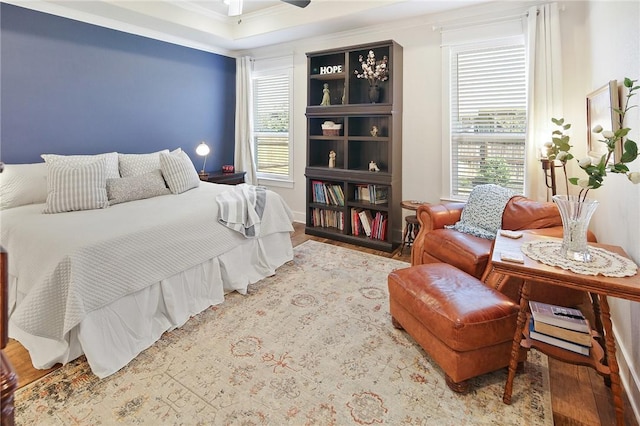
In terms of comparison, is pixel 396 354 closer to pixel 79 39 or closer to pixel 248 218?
pixel 248 218

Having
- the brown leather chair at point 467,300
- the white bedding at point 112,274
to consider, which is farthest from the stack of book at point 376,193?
the white bedding at point 112,274

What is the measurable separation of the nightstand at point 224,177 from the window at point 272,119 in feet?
1.59

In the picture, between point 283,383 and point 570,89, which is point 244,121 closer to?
point 570,89

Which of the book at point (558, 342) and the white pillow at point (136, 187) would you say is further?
the white pillow at point (136, 187)

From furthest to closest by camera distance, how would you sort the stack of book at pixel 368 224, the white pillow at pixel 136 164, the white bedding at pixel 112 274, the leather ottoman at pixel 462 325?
1. the stack of book at pixel 368 224
2. the white pillow at pixel 136 164
3. the white bedding at pixel 112 274
4. the leather ottoman at pixel 462 325

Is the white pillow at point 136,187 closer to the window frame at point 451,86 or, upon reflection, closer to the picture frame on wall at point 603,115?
the window frame at point 451,86

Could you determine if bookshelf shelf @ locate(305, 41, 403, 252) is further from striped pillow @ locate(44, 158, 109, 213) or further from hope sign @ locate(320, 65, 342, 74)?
striped pillow @ locate(44, 158, 109, 213)

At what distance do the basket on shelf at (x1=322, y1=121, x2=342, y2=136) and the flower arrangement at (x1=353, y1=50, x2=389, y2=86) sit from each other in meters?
0.66

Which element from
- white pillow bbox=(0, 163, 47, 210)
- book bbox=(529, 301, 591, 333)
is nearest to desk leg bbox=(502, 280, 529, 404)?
book bbox=(529, 301, 591, 333)

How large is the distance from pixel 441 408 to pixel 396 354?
1.44 ft

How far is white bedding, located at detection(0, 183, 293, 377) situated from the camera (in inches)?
72.5

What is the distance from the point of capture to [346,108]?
4074mm

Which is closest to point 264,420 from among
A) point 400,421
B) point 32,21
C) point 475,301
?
point 400,421

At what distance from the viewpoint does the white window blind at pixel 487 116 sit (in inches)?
133
